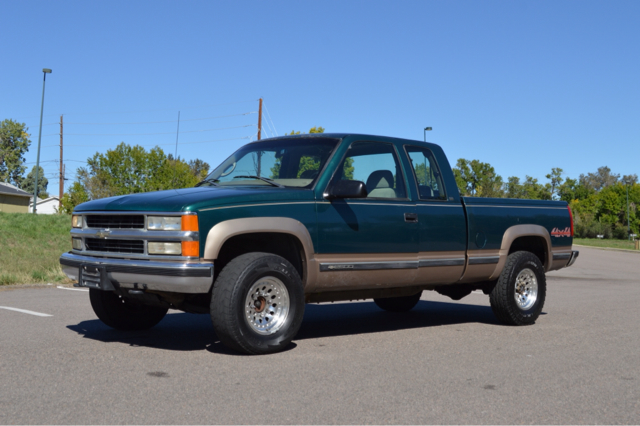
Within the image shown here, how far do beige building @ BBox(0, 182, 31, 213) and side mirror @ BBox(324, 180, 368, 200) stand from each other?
209 ft

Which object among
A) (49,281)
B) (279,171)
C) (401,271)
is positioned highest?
(279,171)

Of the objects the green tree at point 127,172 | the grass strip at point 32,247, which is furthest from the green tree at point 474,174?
the grass strip at point 32,247

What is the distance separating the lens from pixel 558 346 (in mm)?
6996

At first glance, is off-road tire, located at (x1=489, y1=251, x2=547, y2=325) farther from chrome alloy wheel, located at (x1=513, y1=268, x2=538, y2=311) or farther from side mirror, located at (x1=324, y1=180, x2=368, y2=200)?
side mirror, located at (x1=324, y1=180, x2=368, y2=200)

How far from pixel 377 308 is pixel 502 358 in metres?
4.25

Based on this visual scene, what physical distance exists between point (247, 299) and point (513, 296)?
3841mm

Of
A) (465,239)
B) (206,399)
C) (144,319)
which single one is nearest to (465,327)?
(465,239)

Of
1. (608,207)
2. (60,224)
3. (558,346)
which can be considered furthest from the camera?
(608,207)

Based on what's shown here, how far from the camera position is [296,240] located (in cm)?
653

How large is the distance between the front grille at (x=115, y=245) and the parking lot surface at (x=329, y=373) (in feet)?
2.94

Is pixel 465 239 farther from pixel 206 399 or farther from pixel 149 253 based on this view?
pixel 206 399

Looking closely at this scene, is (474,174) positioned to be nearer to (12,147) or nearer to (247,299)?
(12,147)

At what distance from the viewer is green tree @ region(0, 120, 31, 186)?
311 feet

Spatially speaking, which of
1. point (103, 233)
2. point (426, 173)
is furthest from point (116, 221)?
point (426, 173)
